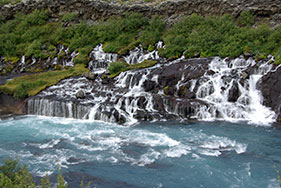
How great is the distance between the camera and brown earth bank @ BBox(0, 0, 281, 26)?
32094 millimetres

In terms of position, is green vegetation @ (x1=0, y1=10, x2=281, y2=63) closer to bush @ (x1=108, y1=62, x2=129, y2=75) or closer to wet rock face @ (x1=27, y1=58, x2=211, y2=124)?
wet rock face @ (x1=27, y1=58, x2=211, y2=124)

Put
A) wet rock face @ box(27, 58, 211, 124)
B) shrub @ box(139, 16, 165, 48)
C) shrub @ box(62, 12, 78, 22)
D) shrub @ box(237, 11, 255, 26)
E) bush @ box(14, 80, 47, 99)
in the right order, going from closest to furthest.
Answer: wet rock face @ box(27, 58, 211, 124) < bush @ box(14, 80, 47, 99) < shrub @ box(237, 11, 255, 26) < shrub @ box(139, 16, 165, 48) < shrub @ box(62, 12, 78, 22)

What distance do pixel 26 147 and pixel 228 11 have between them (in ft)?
94.0

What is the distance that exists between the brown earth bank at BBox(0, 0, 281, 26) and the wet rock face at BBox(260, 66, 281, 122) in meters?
11.5

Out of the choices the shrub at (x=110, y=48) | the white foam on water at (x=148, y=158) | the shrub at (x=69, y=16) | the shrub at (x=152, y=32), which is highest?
the shrub at (x=69, y=16)

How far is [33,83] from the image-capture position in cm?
2600

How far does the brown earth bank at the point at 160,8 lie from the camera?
105ft

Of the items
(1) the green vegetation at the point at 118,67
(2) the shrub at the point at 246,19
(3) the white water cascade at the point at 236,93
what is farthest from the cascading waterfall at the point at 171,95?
(2) the shrub at the point at 246,19

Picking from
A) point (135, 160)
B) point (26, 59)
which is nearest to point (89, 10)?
point (26, 59)

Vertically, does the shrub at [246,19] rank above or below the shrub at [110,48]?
above

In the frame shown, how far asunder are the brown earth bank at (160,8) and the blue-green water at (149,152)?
18.9 m

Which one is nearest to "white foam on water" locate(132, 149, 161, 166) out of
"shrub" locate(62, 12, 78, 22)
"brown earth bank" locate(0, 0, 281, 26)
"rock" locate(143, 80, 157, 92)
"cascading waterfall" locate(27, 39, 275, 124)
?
"cascading waterfall" locate(27, 39, 275, 124)

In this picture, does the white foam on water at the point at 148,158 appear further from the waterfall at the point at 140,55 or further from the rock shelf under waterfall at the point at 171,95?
the waterfall at the point at 140,55

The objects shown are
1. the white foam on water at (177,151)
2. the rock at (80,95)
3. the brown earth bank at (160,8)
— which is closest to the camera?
the white foam on water at (177,151)
